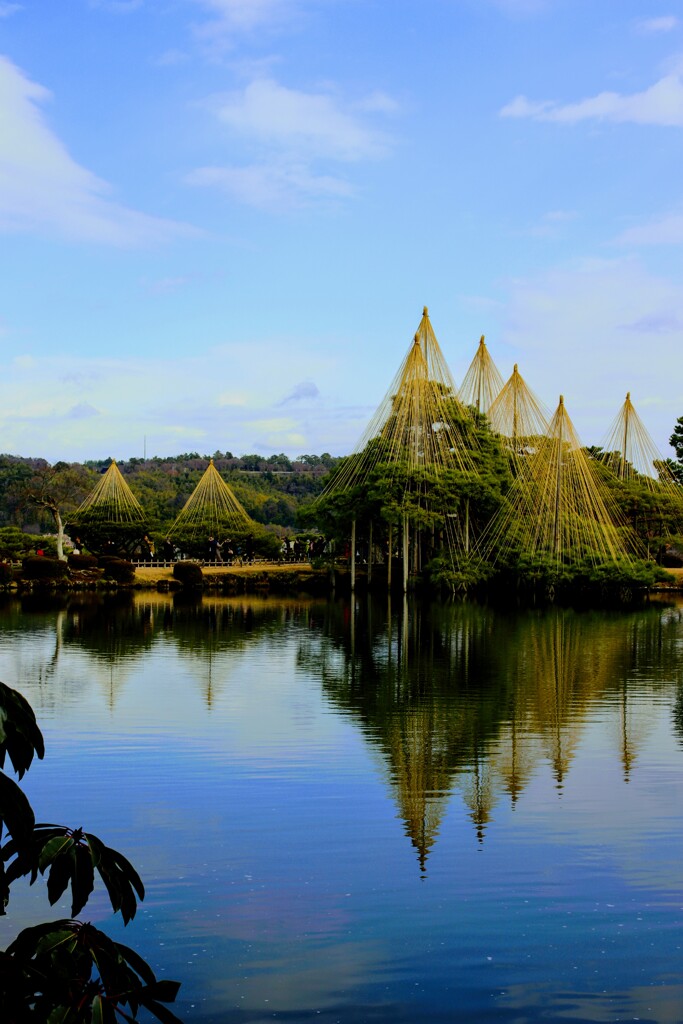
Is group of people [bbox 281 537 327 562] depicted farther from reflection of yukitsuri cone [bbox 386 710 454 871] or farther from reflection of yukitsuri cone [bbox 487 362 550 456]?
reflection of yukitsuri cone [bbox 386 710 454 871]

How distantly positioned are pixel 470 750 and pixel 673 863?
376 cm

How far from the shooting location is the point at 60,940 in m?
2.43

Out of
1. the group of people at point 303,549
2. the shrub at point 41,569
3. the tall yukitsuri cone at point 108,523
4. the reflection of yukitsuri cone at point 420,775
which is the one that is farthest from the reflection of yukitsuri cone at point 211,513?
the reflection of yukitsuri cone at point 420,775

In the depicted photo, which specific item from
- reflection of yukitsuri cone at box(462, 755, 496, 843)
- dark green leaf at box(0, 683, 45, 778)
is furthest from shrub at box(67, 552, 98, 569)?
dark green leaf at box(0, 683, 45, 778)

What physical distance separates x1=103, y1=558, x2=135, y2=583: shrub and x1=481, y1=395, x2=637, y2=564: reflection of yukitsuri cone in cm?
1397

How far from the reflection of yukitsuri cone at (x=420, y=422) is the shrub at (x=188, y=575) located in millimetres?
6243

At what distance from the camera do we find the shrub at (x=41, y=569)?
3994cm

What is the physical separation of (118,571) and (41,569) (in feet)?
10.3

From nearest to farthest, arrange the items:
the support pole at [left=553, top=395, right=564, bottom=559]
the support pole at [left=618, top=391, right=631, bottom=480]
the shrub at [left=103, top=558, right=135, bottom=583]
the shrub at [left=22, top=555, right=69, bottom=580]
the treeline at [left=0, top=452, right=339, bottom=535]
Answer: the support pole at [left=553, top=395, right=564, bottom=559] → the shrub at [left=22, top=555, right=69, bottom=580] → the shrub at [left=103, top=558, right=135, bottom=583] → the support pole at [left=618, top=391, right=631, bottom=480] → the treeline at [left=0, top=452, right=339, bottom=535]

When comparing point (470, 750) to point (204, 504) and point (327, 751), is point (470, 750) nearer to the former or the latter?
point (327, 751)

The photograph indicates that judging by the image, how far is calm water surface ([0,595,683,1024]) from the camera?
5.57 m

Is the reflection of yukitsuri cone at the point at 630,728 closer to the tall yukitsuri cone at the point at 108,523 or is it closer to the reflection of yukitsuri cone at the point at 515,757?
the reflection of yukitsuri cone at the point at 515,757

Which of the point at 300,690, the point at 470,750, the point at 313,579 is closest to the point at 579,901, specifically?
the point at 470,750

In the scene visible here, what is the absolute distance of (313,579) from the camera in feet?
146
